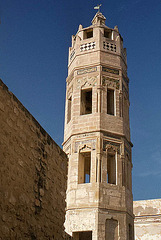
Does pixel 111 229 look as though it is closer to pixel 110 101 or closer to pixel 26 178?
pixel 110 101

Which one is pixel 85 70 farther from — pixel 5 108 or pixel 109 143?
pixel 5 108

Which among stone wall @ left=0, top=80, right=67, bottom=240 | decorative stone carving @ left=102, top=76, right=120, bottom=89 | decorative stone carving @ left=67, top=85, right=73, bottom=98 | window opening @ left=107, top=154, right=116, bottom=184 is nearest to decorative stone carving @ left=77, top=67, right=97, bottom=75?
decorative stone carving @ left=102, top=76, right=120, bottom=89

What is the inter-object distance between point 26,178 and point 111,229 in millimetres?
7321

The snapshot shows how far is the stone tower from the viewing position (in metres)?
12.1

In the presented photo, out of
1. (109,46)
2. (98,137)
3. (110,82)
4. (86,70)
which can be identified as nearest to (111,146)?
(98,137)

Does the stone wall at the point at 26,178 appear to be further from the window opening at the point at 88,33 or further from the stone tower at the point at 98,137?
the window opening at the point at 88,33

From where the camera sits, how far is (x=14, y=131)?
208 inches

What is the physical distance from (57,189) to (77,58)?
935 centimetres

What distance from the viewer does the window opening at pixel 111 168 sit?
1323 cm

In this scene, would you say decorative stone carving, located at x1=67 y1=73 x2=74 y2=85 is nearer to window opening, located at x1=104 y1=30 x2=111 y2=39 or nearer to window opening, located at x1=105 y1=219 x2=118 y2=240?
window opening, located at x1=104 y1=30 x2=111 y2=39

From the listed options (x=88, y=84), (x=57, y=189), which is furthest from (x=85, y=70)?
(x=57, y=189)

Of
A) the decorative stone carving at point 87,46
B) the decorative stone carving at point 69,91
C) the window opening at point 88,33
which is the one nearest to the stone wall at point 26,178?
the decorative stone carving at point 69,91

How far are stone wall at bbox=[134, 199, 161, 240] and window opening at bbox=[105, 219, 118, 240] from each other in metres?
5.25

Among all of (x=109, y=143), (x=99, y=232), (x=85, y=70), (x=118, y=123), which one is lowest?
(x=99, y=232)
